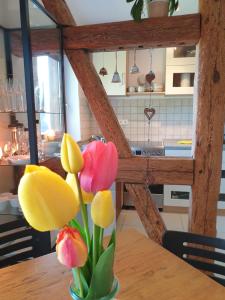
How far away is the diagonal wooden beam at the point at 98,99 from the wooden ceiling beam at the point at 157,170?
0.07 m

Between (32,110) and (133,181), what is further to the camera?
(133,181)

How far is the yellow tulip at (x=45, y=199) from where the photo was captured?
411 millimetres

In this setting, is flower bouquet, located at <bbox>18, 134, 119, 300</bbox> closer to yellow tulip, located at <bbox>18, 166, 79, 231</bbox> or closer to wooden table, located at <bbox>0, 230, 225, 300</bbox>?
yellow tulip, located at <bbox>18, 166, 79, 231</bbox>

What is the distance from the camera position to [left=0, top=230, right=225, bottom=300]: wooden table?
2.53ft

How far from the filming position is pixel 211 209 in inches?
57.9

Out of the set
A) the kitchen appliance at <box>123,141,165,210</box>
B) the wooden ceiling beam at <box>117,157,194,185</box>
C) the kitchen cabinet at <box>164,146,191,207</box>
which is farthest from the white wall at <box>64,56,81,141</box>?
the wooden ceiling beam at <box>117,157,194,185</box>

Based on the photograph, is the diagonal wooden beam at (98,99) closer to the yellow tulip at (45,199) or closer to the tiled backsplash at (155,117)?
the yellow tulip at (45,199)

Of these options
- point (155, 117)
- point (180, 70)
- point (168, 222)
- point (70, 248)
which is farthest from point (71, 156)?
point (155, 117)

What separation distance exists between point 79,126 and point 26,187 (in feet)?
9.61

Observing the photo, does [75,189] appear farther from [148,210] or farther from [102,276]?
[148,210]

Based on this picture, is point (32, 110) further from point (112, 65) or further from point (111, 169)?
point (112, 65)

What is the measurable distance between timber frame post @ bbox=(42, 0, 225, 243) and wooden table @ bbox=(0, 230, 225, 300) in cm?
59

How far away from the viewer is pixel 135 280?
2.77 ft

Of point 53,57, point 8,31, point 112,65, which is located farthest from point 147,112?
point 8,31
